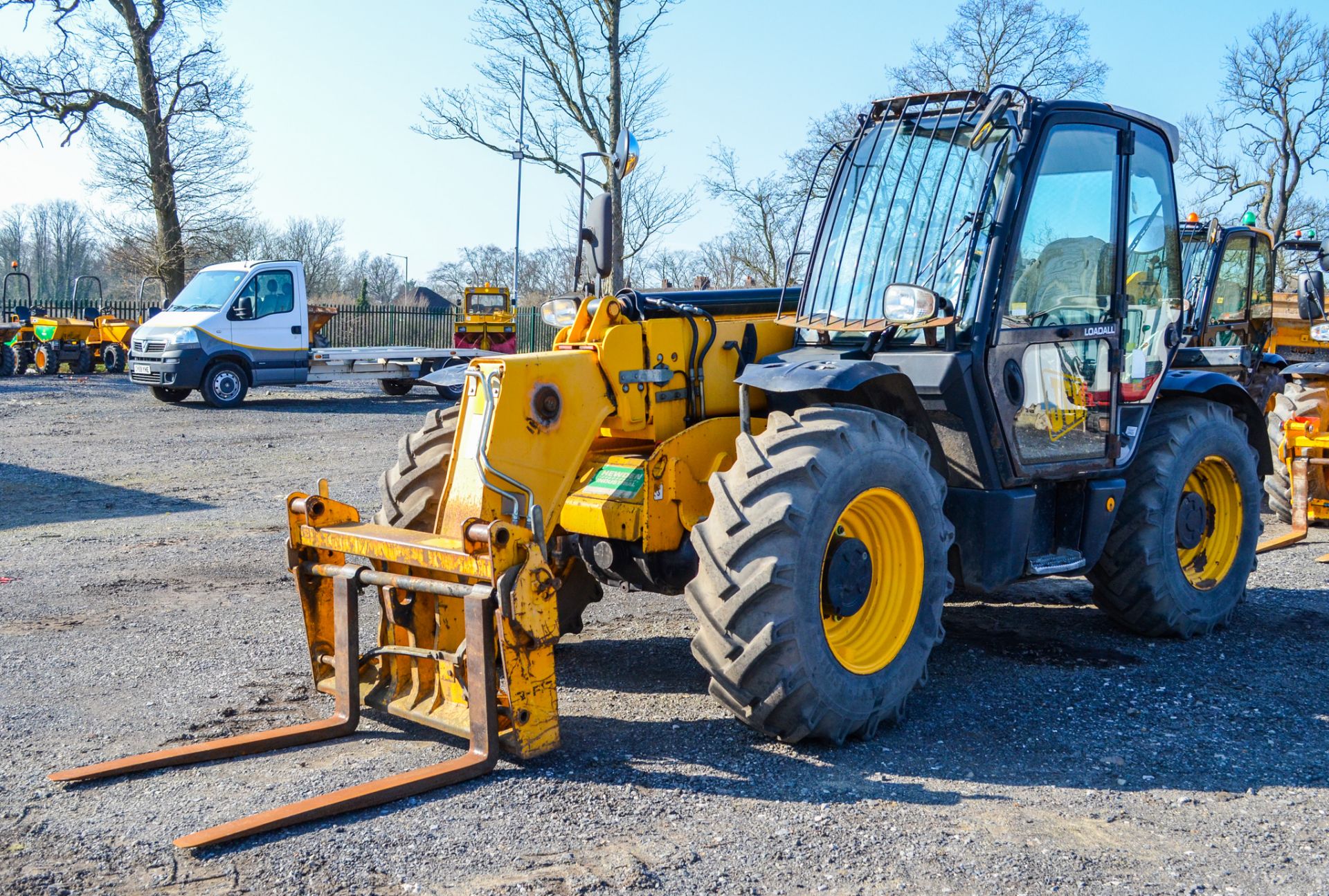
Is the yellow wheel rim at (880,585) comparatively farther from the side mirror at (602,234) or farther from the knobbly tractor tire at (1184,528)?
the knobbly tractor tire at (1184,528)

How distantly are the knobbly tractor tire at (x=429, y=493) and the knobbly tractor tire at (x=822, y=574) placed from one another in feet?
4.15

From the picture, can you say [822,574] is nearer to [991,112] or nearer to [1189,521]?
[991,112]

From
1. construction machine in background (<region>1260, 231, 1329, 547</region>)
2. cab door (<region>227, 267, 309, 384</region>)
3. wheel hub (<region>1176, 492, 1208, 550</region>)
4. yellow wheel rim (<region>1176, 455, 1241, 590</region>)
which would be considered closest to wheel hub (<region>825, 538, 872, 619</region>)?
wheel hub (<region>1176, 492, 1208, 550</region>)

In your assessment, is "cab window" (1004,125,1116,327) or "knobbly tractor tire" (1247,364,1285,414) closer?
"cab window" (1004,125,1116,327)

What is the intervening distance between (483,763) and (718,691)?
87 centimetres

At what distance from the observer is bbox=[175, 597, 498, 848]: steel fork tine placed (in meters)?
3.65

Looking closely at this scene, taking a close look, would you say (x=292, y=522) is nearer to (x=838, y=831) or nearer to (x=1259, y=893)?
(x=838, y=831)

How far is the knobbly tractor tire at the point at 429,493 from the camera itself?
16.9ft

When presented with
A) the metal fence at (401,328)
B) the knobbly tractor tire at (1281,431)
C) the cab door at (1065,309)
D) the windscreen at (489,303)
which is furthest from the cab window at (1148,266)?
the metal fence at (401,328)

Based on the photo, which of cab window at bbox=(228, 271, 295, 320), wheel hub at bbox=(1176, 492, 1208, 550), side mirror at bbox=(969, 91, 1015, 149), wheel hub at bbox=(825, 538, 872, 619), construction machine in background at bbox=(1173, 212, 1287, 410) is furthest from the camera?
cab window at bbox=(228, 271, 295, 320)

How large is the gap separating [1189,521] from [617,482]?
3316 millimetres

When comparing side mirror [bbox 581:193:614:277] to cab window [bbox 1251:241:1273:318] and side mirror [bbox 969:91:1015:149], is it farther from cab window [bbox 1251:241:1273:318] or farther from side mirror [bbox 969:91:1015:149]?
cab window [bbox 1251:241:1273:318]

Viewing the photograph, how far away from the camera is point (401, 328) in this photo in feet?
109

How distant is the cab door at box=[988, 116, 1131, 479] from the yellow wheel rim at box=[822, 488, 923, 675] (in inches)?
30.3
